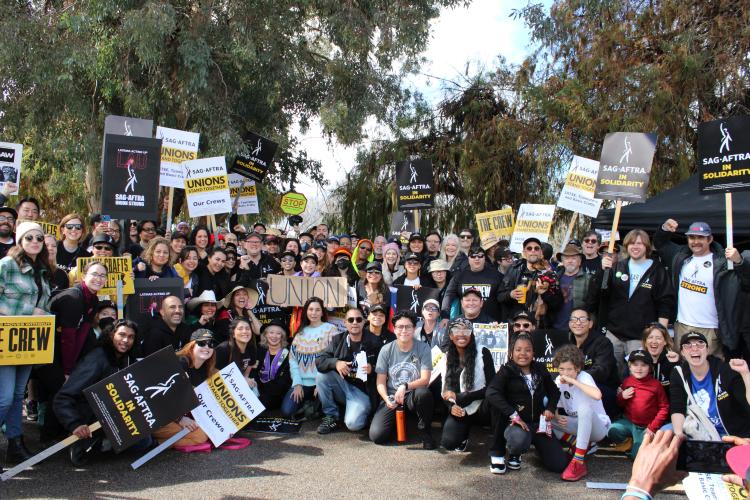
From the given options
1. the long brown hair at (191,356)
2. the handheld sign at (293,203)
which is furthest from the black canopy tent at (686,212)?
the handheld sign at (293,203)

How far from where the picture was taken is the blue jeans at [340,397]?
7.19 m

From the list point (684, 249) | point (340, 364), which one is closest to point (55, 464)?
point (340, 364)

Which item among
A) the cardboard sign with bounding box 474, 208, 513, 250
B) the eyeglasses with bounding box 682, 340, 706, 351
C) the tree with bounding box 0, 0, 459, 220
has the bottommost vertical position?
the eyeglasses with bounding box 682, 340, 706, 351

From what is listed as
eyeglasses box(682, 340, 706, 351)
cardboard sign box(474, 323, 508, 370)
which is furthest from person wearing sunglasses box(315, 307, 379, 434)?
eyeglasses box(682, 340, 706, 351)

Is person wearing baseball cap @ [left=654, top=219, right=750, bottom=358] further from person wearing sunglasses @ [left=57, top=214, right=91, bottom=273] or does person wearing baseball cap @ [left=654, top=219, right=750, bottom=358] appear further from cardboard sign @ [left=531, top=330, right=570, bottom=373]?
person wearing sunglasses @ [left=57, top=214, right=91, bottom=273]

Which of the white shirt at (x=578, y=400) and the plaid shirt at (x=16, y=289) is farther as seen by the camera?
the white shirt at (x=578, y=400)

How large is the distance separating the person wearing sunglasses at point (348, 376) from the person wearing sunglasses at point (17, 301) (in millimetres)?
2828

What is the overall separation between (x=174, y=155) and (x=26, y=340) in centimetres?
547

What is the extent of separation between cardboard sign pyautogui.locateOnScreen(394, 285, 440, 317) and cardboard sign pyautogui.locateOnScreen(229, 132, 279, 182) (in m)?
5.91

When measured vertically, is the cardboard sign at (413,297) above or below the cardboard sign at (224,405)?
above

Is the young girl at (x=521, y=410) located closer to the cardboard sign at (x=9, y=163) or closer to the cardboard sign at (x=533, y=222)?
the cardboard sign at (x=533, y=222)

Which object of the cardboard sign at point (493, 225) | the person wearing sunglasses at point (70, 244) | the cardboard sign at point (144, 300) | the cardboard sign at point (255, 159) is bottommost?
the cardboard sign at point (144, 300)

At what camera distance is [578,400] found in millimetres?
6219

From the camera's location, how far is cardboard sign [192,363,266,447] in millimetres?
6477
